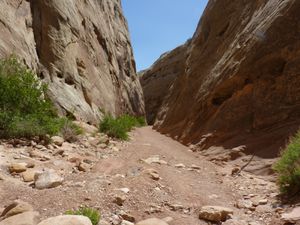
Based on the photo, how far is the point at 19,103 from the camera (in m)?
8.11

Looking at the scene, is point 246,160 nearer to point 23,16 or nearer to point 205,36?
point 23,16

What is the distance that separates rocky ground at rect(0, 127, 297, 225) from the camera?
14.5 ft

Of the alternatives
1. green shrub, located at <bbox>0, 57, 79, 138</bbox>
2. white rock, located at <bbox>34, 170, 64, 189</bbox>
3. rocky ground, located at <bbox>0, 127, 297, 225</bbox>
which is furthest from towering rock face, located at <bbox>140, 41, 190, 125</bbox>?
white rock, located at <bbox>34, 170, 64, 189</bbox>

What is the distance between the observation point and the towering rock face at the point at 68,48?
11.4m

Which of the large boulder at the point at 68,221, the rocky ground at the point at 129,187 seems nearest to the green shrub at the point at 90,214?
the rocky ground at the point at 129,187

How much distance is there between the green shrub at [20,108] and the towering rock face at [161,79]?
3188 cm

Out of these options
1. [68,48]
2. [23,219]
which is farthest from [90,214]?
[68,48]

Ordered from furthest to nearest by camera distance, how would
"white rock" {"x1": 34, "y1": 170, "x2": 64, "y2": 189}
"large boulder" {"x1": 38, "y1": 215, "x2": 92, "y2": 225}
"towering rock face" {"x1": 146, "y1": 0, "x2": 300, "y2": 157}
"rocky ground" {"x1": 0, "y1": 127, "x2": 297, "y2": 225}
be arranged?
"towering rock face" {"x1": 146, "y1": 0, "x2": 300, "y2": 157} → "white rock" {"x1": 34, "y1": 170, "x2": 64, "y2": 189} → "rocky ground" {"x1": 0, "y1": 127, "x2": 297, "y2": 225} → "large boulder" {"x1": 38, "y1": 215, "x2": 92, "y2": 225}

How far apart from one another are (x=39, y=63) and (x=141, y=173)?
762 centimetres

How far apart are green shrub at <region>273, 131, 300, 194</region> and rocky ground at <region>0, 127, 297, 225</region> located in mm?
257

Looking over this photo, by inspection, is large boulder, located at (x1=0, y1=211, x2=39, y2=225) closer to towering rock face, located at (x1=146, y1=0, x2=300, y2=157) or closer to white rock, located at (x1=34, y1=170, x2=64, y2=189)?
white rock, located at (x1=34, y1=170, x2=64, y2=189)

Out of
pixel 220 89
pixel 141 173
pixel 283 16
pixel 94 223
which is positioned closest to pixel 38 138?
pixel 141 173

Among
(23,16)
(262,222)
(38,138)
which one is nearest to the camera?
(262,222)

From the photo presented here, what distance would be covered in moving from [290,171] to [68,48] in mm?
10607
